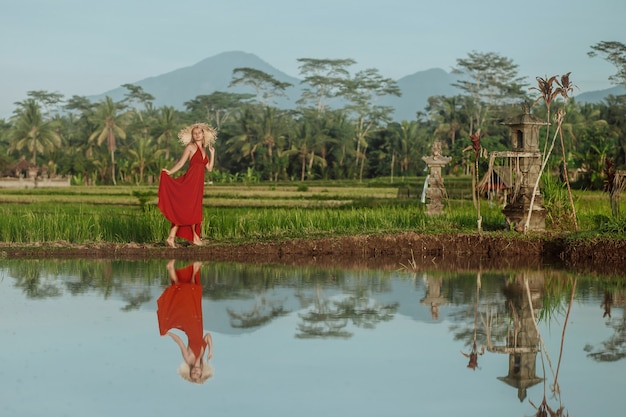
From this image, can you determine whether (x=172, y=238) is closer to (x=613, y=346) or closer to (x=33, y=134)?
(x=613, y=346)

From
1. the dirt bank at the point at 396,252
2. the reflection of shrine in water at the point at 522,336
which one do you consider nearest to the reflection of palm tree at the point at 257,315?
the reflection of shrine in water at the point at 522,336

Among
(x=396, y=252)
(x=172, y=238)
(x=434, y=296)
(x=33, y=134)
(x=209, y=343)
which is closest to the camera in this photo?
(x=209, y=343)

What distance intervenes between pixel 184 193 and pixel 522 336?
5.57 metres

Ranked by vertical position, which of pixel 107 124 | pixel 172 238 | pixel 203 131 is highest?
pixel 107 124

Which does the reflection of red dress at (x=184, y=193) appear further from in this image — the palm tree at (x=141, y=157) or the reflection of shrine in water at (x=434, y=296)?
the palm tree at (x=141, y=157)

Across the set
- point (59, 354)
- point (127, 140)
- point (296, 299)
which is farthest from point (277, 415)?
point (127, 140)

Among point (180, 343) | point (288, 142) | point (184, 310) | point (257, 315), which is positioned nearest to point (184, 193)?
point (184, 310)

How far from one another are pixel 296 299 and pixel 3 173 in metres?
40.0

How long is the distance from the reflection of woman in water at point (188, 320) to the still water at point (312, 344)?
0.08 ft

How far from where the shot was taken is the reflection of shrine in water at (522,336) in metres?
5.34

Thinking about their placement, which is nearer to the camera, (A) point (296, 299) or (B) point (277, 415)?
(B) point (277, 415)

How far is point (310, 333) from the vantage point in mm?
6582

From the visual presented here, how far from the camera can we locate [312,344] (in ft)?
20.3

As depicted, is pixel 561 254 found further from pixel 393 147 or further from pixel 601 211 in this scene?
pixel 393 147
